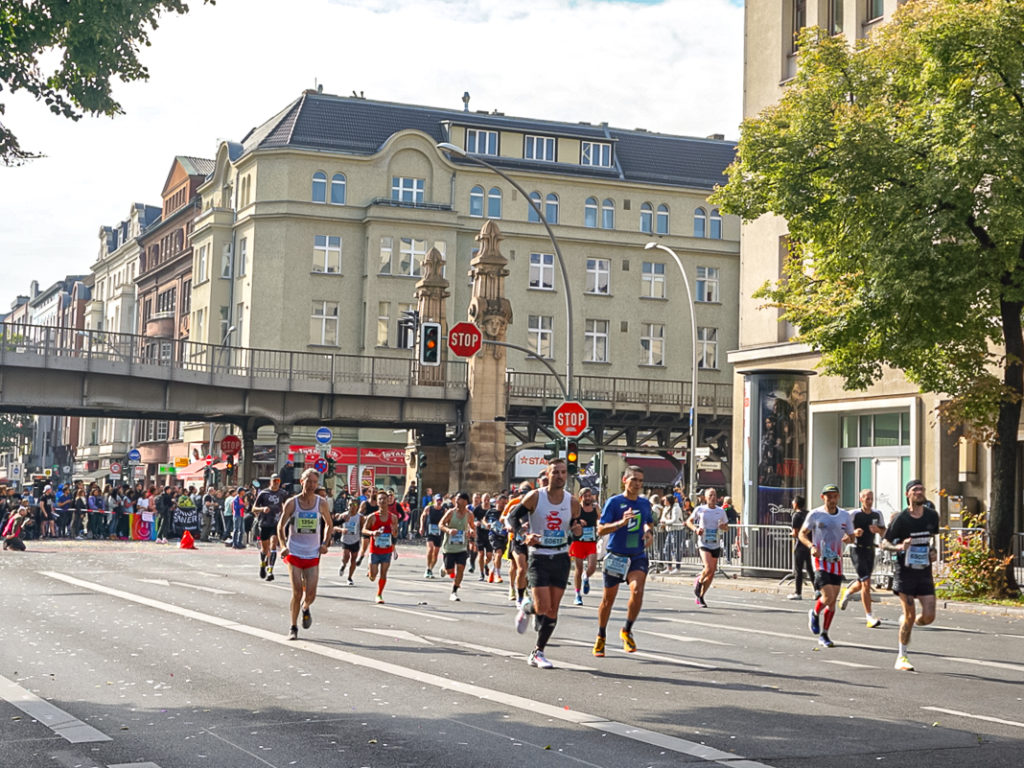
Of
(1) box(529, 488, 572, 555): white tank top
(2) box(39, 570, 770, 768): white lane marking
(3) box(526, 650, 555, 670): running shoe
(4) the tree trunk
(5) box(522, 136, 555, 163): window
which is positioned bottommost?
(2) box(39, 570, 770, 768): white lane marking

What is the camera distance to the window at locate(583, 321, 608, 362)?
67750 millimetres

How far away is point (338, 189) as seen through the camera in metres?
66.2

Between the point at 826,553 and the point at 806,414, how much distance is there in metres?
14.3

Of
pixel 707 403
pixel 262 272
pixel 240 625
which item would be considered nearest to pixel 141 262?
pixel 262 272

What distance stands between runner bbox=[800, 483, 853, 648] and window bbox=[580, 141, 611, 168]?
56504 millimetres

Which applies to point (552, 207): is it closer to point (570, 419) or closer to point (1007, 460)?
point (570, 419)

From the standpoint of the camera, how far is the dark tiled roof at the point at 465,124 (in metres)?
66.6

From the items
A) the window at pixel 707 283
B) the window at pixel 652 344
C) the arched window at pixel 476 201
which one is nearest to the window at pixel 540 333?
the window at pixel 652 344

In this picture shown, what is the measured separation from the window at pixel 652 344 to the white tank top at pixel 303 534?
178ft

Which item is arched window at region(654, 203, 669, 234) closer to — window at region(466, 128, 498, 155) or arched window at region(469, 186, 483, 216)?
window at region(466, 128, 498, 155)

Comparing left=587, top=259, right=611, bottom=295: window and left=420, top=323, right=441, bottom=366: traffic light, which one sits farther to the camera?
left=587, top=259, right=611, bottom=295: window

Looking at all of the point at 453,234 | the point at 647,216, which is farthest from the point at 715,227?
the point at 453,234

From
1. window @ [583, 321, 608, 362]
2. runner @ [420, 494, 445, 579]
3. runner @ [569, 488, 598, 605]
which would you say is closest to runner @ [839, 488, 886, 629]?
runner @ [569, 488, 598, 605]

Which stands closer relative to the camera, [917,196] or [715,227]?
[917,196]
